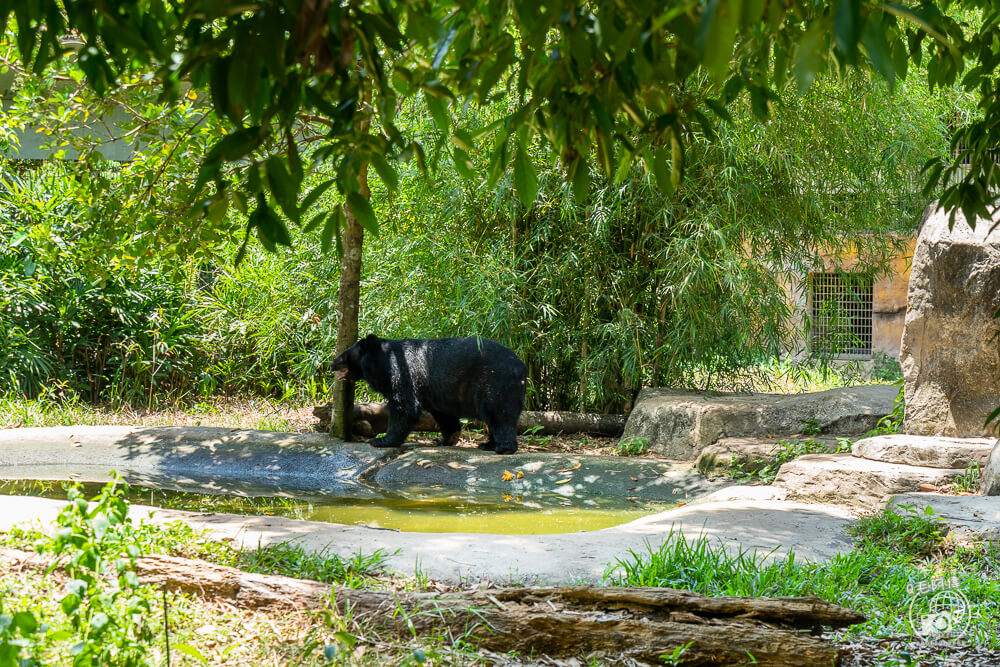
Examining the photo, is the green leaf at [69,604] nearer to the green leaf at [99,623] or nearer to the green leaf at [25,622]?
the green leaf at [99,623]

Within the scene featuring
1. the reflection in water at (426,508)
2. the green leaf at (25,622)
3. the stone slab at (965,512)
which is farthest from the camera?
the reflection in water at (426,508)

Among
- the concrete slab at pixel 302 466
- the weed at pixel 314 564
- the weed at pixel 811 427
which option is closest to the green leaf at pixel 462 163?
the weed at pixel 314 564

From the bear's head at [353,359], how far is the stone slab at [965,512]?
449 centimetres

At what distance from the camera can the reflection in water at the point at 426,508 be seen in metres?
5.15

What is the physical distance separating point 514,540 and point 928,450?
9.88ft

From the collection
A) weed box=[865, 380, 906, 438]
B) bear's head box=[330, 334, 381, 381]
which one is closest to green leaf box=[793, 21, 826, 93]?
weed box=[865, 380, 906, 438]

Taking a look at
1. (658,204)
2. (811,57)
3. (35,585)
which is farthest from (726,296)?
(811,57)

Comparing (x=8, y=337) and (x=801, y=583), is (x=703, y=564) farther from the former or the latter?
(x=8, y=337)

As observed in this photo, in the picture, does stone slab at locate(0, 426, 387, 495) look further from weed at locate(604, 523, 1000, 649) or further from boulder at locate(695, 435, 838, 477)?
weed at locate(604, 523, 1000, 649)

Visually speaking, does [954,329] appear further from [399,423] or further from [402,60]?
[402,60]

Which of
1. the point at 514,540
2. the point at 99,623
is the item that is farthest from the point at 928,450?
the point at 99,623

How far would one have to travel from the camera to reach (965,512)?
403 centimetres

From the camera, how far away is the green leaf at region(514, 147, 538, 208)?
171cm

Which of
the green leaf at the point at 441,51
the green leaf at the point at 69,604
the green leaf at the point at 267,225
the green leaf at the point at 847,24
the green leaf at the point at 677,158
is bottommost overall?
the green leaf at the point at 69,604
